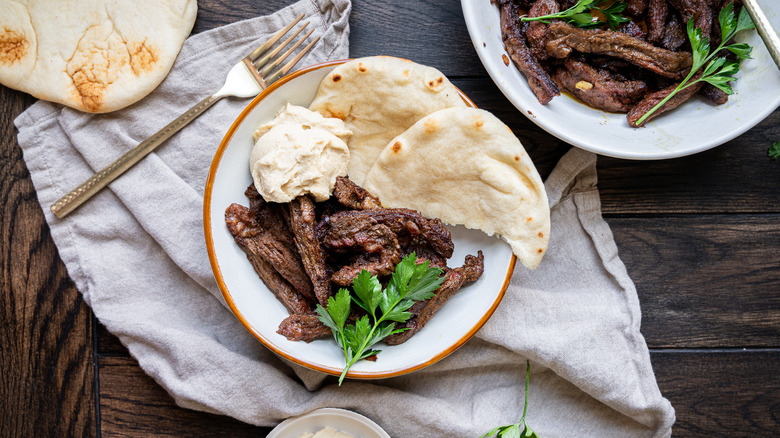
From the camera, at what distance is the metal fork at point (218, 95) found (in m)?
2.39

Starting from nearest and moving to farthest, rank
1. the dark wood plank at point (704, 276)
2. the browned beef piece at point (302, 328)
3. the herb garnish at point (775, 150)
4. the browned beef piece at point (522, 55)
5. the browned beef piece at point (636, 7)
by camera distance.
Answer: the browned beef piece at point (302, 328), the browned beef piece at point (522, 55), the browned beef piece at point (636, 7), the herb garnish at point (775, 150), the dark wood plank at point (704, 276)

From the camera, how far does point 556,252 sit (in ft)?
8.43

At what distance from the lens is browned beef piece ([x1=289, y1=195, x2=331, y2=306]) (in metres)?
2.16

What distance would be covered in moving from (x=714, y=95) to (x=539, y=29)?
823 mm

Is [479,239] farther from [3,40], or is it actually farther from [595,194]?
[3,40]

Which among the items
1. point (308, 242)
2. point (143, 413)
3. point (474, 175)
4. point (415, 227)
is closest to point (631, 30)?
point (474, 175)

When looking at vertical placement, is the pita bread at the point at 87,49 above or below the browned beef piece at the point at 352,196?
above

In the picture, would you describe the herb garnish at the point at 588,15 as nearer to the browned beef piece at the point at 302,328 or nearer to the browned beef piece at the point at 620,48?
the browned beef piece at the point at 620,48

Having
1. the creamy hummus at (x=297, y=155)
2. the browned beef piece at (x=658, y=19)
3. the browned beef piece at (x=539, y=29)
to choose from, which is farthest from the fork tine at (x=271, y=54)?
the browned beef piece at (x=658, y=19)

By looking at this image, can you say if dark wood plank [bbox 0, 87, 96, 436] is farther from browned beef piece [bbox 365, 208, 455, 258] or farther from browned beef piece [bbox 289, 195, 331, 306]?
browned beef piece [bbox 365, 208, 455, 258]

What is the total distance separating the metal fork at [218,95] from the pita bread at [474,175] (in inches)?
25.8

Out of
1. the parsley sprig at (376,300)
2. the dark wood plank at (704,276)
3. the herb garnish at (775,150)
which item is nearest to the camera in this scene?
the parsley sprig at (376,300)

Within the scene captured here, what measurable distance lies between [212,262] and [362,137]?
824mm

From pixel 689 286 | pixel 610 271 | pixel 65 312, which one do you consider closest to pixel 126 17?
pixel 65 312
